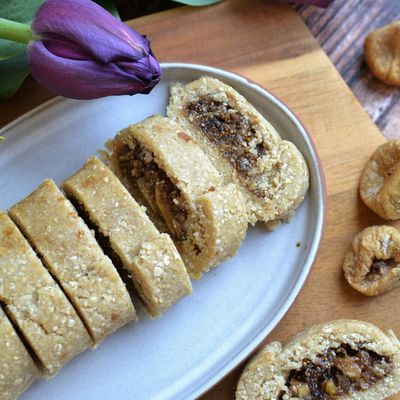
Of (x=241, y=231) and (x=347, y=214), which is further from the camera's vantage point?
(x=347, y=214)

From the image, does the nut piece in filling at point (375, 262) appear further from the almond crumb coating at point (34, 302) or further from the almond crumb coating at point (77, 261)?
the almond crumb coating at point (34, 302)

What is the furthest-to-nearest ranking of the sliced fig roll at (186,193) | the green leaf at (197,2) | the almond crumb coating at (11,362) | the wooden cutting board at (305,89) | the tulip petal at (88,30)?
the green leaf at (197,2) → the wooden cutting board at (305,89) → the sliced fig roll at (186,193) → the tulip petal at (88,30) → the almond crumb coating at (11,362)

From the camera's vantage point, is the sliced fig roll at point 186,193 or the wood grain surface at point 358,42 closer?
the sliced fig roll at point 186,193

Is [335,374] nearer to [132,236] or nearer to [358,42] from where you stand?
[132,236]

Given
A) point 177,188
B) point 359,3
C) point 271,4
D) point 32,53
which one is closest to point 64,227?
point 177,188

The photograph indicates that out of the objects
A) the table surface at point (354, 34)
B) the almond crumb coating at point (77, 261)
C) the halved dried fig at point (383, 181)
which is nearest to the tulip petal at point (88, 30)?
the almond crumb coating at point (77, 261)

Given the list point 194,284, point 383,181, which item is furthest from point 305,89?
point 194,284

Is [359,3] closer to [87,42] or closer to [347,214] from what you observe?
[347,214]
